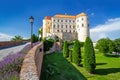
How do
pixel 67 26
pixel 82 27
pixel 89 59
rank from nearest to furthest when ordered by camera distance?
pixel 89 59 < pixel 82 27 < pixel 67 26

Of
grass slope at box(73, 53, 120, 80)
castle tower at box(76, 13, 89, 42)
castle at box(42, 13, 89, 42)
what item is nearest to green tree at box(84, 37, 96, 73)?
grass slope at box(73, 53, 120, 80)

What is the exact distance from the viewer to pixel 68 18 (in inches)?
4392

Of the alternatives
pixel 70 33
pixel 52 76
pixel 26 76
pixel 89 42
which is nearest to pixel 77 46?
pixel 89 42

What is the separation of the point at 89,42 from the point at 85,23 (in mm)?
83471

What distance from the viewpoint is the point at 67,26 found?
109438 mm

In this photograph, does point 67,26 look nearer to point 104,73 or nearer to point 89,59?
point 89,59

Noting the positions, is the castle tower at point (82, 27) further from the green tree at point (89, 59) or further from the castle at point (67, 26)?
the green tree at point (89, 59)

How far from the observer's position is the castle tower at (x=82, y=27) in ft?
340

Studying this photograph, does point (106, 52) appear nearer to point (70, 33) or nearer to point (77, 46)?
point (77, 46)

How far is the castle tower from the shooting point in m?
104

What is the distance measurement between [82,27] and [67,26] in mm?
8711

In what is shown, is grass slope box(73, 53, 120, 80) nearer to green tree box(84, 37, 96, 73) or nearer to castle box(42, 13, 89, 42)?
green tree box(84, 37, 96, 73)

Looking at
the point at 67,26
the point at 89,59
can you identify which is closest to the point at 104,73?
the point at 89,59

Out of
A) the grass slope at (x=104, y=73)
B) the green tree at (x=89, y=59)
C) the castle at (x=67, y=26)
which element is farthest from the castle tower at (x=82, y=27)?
the green tree at (x=89, y=59)
